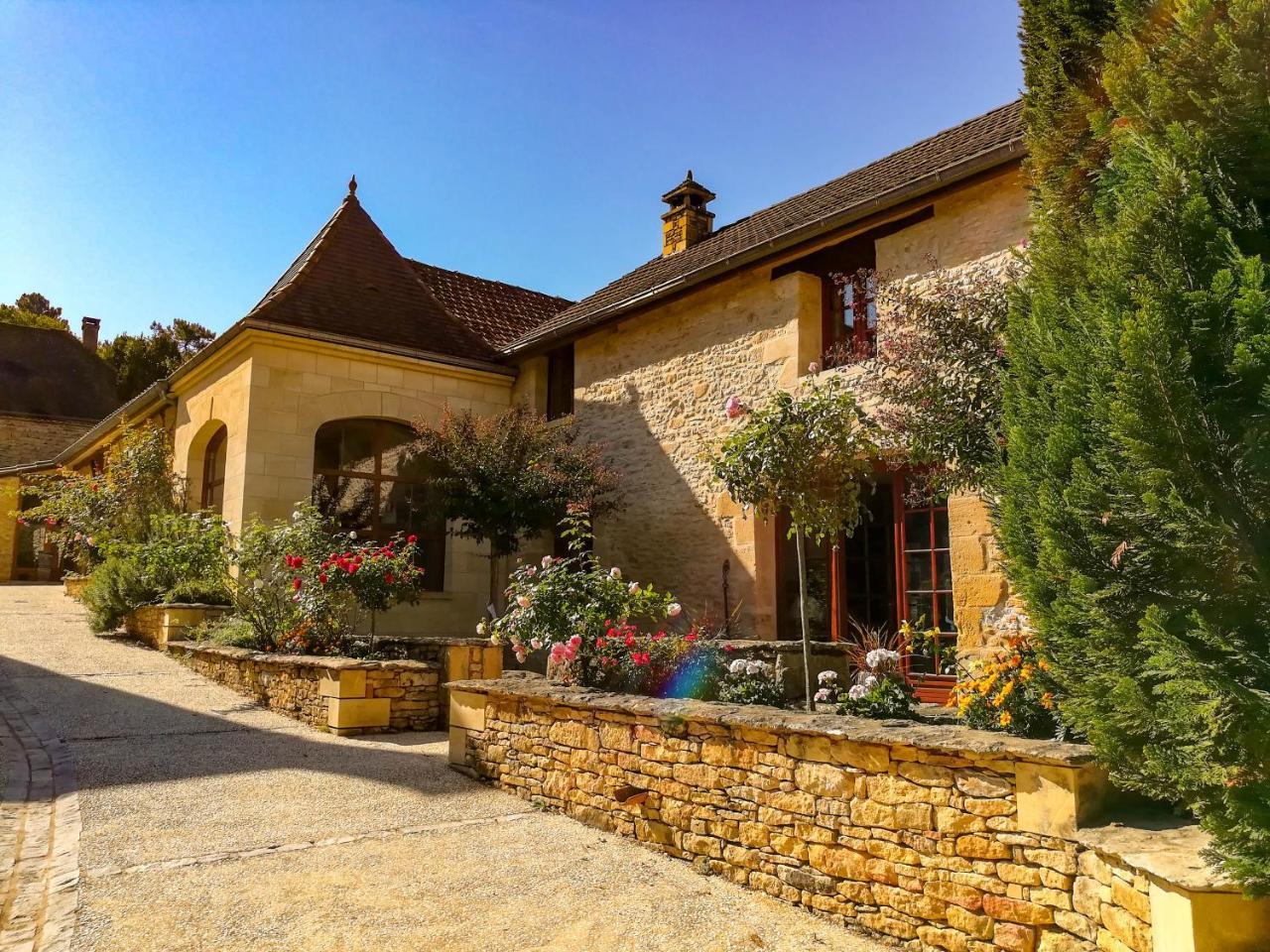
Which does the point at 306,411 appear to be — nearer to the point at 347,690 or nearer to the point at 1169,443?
the point at 347,690

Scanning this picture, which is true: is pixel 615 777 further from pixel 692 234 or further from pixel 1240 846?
pixel 692 234

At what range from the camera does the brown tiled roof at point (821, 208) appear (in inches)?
297

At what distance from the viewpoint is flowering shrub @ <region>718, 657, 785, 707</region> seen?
15.7 ft

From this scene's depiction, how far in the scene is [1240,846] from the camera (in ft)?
7.05

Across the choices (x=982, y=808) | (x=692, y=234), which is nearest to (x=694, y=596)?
(x=692, y=234)

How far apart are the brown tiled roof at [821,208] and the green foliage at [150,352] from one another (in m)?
22.1

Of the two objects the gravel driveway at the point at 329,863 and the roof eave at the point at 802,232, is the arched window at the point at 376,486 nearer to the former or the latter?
the roof eave at the point at 802,232

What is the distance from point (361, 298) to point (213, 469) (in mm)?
3213

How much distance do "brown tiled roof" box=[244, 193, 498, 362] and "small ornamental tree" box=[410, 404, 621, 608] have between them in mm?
2185

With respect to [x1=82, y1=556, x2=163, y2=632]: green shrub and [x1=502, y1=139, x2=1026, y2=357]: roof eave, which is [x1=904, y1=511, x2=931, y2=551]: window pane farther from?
[x1=82, y1=556, x2=163, y2=632]: green shrub

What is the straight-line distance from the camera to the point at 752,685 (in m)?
4.81

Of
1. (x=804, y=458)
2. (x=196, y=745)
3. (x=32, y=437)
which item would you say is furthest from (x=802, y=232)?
(x=32, y=437)

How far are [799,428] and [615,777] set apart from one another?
6.92ft

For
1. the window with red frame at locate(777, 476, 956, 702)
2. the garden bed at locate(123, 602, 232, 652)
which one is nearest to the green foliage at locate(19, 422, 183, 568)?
the garden bed at locate(123, 602, 232, 652)
